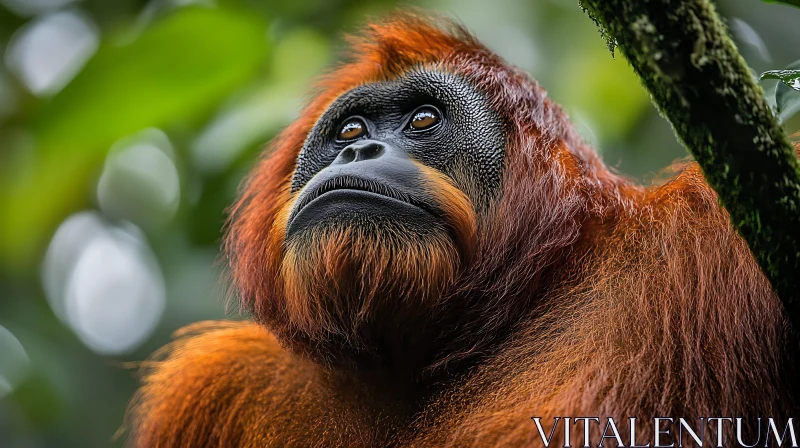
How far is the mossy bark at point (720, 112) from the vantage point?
5.66 feet

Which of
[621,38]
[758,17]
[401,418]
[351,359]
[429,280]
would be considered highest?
[758,17]

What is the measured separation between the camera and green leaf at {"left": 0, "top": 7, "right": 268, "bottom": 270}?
178 inches

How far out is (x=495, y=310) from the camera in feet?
9.41

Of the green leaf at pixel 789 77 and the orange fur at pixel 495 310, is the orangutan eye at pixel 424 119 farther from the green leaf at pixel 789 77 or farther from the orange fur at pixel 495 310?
the green leaf at pixel 789 77

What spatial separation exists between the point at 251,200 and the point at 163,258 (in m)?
2.77

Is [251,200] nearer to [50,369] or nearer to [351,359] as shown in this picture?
[351,359]

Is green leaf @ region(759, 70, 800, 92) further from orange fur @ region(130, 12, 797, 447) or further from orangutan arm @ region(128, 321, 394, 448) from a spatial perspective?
orangutan arm @ region(128, 321, 394, 448)

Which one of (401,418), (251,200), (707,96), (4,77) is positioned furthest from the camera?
(4,77)

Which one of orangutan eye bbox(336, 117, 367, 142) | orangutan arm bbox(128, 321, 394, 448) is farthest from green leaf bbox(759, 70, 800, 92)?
orangutan arm bbox(128, 321, 394, 448)

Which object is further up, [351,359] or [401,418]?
[351,359]

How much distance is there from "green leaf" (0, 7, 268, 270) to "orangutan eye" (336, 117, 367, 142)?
5.84 ft

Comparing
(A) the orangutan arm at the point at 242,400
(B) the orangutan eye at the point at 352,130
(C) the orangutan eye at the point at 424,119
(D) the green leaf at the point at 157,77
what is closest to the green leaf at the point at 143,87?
(D) the green leaf at the point at 157,77

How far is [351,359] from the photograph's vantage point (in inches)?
119

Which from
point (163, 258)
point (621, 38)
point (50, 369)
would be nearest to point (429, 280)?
point (621, 38)
